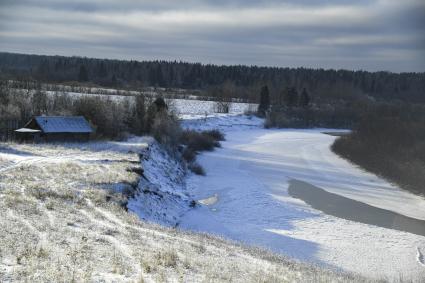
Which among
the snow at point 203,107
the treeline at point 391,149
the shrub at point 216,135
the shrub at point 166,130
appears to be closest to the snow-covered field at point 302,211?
the treeline at point 391,149

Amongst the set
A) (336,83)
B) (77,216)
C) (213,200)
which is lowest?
(213,200)

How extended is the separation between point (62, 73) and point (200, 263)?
144 metres

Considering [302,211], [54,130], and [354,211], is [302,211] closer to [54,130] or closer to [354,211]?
[354,211]

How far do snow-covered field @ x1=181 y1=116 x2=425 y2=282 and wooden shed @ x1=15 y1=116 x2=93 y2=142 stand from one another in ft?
36.7

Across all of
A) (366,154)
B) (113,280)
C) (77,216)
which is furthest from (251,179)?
(113,280)

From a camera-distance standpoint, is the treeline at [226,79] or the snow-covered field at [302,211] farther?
the treeline at [226,79]

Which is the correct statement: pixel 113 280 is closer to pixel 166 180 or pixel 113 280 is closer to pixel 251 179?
pixel 166 180

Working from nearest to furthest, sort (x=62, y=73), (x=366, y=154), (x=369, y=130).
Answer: (x=366, y=154)
(x=369, y=130)
(x=62, y=73)

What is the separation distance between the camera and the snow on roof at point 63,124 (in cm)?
4273

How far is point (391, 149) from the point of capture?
58281 mm

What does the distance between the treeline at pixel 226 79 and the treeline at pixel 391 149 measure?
189 feet

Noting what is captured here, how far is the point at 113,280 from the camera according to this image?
9.74 metres

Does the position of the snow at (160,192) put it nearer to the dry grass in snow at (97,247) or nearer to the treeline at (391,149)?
the dry grass in snow at (97,247)

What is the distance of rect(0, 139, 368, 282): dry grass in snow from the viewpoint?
1035 centimetres
